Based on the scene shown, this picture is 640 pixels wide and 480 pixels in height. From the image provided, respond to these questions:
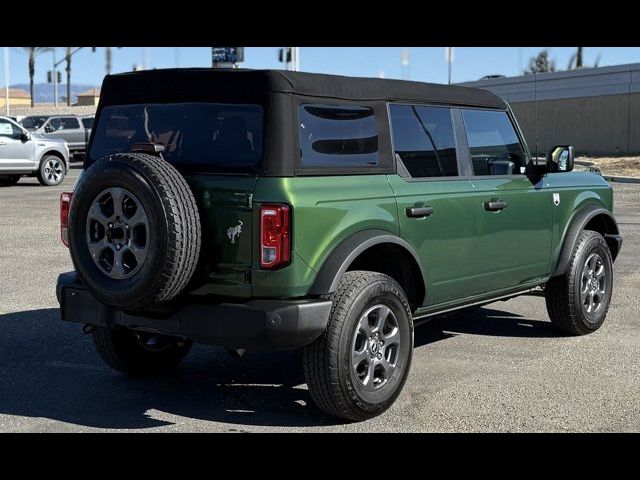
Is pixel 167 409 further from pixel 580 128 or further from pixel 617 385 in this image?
pixel 580 128

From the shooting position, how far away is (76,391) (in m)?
5.80

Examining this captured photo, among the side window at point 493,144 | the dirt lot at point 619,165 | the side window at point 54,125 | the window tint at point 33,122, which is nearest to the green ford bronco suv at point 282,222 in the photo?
the side window at point 493,144

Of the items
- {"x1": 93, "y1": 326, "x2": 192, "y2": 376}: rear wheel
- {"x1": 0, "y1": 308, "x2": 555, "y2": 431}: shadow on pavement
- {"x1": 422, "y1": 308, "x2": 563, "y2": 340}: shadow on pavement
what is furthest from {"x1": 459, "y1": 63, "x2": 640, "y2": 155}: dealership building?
{"x1": 93, "y1": 326, "x2": 192, "y2": 376}: rear wheel

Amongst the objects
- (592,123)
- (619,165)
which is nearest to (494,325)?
(619,165)

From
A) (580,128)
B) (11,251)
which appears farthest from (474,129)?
(580,128)

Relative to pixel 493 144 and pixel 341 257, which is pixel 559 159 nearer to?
pixel 493 144

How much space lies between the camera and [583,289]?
23.9 feet

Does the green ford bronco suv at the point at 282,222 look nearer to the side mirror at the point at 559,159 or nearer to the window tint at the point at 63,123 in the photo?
the side mirror at the point at 559,159

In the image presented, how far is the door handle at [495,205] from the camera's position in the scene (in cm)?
618

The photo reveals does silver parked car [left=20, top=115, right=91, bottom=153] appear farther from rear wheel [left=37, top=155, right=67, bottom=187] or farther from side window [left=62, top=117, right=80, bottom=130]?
rear wheel [left=37, top=155, right=67, bottom=187]

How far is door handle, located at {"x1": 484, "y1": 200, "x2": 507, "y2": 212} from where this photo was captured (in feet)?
20.3

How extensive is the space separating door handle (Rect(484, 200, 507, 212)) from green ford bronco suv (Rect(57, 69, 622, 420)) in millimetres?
11

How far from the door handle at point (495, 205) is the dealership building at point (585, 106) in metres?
28.3

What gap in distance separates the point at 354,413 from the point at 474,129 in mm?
2331
